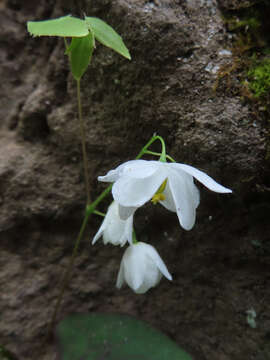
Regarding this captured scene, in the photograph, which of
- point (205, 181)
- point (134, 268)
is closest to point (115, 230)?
point (134, 268)

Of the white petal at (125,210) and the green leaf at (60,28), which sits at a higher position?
the green leaf at (60,28)

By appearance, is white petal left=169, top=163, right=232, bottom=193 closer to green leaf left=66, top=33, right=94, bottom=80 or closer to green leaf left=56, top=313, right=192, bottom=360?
green leaf left=66, top=33, right=94, bottom=80

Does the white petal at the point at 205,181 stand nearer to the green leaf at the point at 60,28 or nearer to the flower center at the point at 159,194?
the flower center at the point at 159,194

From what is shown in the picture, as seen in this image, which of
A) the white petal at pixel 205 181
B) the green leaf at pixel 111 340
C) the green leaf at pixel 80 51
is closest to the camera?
the white petal at pixel 205 181

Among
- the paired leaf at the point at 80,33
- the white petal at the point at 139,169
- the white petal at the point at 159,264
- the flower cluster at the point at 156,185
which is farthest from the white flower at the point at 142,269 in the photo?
the paired leaf at the point at 80,33

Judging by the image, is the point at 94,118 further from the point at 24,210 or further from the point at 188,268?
the point at 188,268

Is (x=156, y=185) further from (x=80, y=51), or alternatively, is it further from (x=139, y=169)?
(x=80, y=51)

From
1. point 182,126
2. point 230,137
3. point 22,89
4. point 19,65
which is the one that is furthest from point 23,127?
point 230,137
